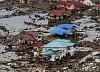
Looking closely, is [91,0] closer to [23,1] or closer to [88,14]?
[88,14]

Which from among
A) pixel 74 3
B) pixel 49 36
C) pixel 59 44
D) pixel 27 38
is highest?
pixel 59 44

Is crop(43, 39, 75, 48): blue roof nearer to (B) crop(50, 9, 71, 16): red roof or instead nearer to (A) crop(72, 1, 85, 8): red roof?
(B) crop(50, 9, 71, 16): red roof

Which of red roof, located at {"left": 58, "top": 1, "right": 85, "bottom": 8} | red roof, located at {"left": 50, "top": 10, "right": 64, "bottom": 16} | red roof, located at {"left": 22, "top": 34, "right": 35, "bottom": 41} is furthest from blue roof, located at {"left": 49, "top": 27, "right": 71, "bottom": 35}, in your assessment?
red roof, located at {"left": 58, "top": 1, "right": 85, "bottom": 8}

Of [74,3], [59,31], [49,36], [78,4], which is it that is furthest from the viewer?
[78,4]

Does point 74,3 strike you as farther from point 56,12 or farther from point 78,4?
point 56,12

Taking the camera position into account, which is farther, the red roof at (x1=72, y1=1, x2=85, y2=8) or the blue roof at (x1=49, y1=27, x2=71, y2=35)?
the red roof at (x1=72, y1=1, x2=85, y2=8)

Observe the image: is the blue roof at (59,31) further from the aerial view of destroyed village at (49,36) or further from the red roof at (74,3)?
the red roof at (74,3)

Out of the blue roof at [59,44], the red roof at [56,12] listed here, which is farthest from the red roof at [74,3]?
the blue roof at [59,44]

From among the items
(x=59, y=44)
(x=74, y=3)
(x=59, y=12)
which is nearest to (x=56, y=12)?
(x=59, y=12)

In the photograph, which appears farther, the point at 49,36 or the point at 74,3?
the point at 74,3
